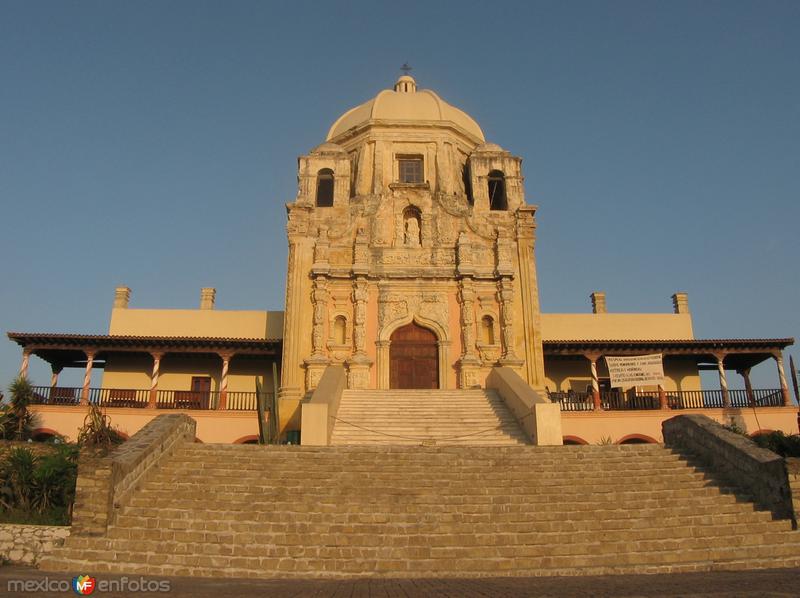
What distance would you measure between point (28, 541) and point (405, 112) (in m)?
23.2

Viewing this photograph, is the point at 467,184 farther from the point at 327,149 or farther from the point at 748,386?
the point at 748,386

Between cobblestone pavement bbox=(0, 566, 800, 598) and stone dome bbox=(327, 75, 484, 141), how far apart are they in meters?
22.9

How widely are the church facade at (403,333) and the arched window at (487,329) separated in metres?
0.04

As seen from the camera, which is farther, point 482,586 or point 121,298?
point 121,298

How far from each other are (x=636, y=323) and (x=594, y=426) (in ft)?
27.0

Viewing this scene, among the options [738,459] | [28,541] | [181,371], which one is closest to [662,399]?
[738,459]

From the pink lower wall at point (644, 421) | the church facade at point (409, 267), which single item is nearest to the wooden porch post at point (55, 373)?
the church facade at point (409, 267)

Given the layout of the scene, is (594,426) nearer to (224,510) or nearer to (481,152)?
(481,152)

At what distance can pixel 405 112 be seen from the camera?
94.4 feet

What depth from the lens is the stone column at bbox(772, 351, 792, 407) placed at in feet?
81.5

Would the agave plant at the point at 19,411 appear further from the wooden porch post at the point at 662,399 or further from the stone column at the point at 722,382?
the stone column at the point at 722,382

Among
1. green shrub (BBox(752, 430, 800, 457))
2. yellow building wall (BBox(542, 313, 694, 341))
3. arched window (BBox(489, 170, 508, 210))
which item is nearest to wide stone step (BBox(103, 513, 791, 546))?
green shrub (BBox(752, 430, 800, 457))

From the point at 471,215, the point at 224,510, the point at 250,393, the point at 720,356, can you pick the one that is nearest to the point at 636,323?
the point at 720,356

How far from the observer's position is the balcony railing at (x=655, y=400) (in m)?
24.9
